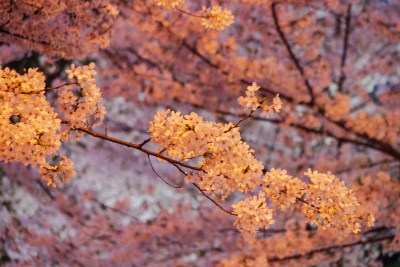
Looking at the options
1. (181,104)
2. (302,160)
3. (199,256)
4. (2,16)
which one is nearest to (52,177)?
(2,16)

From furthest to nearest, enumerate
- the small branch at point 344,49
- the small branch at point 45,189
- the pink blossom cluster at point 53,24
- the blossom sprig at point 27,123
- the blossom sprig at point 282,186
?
the small branch at point 45,189 → the small branch at point 344,49 → the pink blossom cluster at point 53,24 → the blossom sprig at point 282,186 → the blossom sprig at point 27,123

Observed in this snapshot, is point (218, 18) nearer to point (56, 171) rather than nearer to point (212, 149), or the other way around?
point (212, 149)

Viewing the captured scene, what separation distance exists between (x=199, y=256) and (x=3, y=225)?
9.73 ft

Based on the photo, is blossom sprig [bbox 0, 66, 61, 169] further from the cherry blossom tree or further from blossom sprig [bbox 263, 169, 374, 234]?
the cherry blossom tree

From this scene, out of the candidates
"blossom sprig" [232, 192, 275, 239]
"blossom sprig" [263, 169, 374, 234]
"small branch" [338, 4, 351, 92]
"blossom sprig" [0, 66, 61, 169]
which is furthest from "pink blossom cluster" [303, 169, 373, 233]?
"small branch" [338, 4, 351, 92]

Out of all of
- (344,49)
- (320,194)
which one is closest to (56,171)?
(320,194)

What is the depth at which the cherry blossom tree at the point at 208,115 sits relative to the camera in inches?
190

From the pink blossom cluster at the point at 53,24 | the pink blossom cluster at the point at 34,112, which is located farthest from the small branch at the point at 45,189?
the pink blossom cluster at the point at 34,112

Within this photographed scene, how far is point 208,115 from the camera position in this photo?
6.33 metres

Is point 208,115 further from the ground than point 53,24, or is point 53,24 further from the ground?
point 208,115

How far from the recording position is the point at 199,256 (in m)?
6.21

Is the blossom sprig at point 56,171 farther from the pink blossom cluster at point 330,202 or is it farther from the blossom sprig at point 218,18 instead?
the blossom sprig at point 218,18

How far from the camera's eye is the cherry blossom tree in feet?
15.8

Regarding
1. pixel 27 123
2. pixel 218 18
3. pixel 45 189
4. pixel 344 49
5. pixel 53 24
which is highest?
pixel 344 49
